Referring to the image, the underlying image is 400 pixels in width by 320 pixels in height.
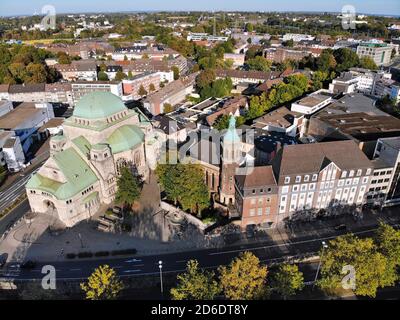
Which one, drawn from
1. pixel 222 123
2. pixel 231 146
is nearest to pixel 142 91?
pixel 222 123

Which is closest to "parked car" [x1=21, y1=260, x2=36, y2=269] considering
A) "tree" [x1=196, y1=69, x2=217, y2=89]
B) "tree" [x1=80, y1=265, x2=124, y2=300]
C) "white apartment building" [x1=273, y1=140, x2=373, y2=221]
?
"tree" [x1=80, y1=265, x2=124, y2=300]

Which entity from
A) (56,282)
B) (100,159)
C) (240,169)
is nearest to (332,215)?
(240,169)

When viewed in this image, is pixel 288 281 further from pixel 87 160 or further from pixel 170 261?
pixel 87 160

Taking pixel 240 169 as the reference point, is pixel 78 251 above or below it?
below

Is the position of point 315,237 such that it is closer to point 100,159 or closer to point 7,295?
point 100,159

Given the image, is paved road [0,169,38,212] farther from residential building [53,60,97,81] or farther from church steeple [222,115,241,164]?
residential building [53,60,97,81]

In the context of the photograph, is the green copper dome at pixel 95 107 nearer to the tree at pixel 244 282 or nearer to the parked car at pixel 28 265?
the parked car at pixel 28 265
